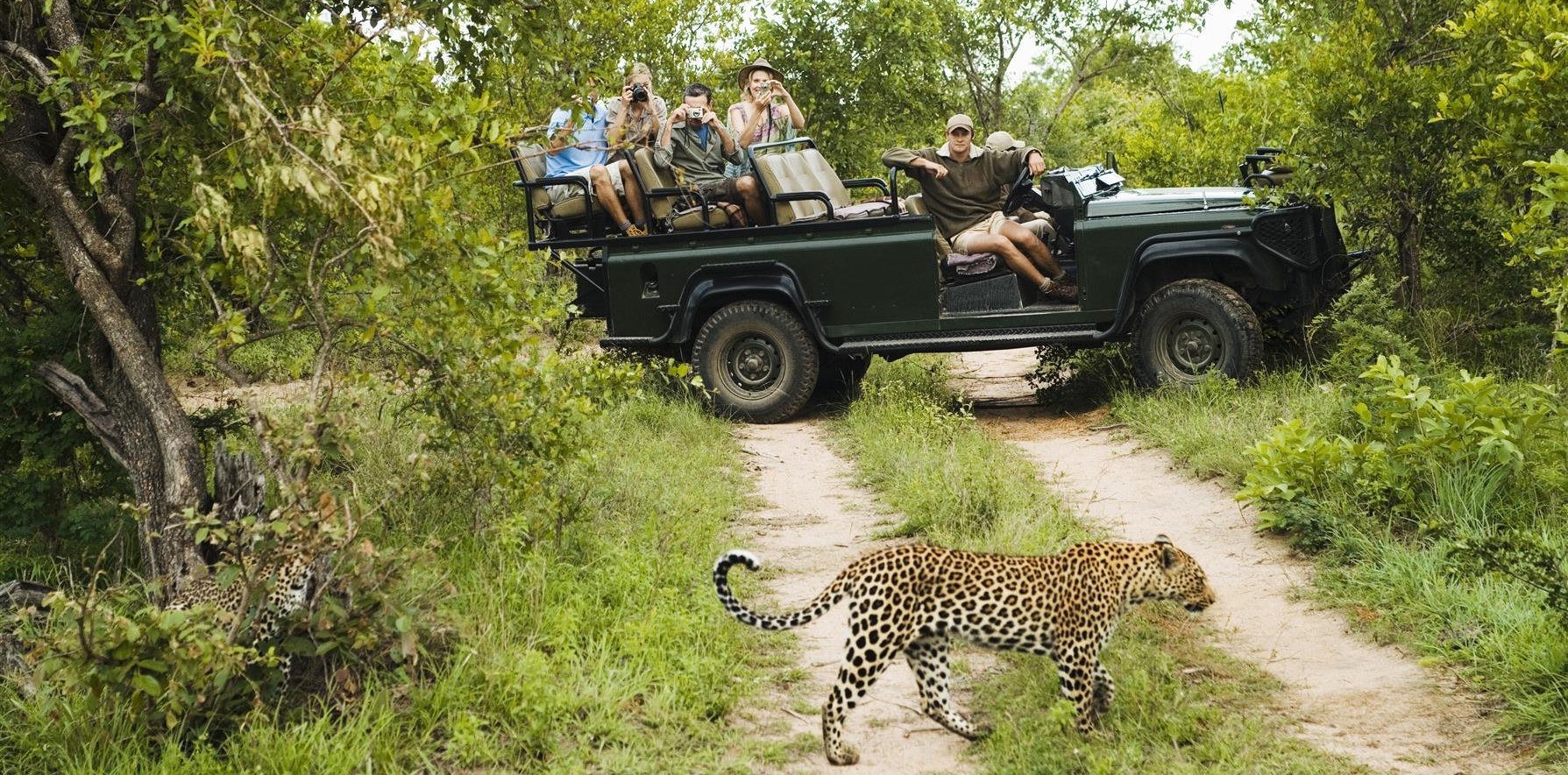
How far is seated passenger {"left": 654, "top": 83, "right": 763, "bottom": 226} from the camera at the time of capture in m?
11.6

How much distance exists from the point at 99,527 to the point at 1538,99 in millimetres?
7587

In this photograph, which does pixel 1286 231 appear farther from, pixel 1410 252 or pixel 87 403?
pixel 87 403

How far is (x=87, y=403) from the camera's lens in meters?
7.11

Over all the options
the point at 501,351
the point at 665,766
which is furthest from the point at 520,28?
the point at 665,766

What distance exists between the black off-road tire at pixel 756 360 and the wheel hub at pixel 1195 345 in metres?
2.63

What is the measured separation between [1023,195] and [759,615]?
23.0ft

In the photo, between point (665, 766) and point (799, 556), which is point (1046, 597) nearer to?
point (665, 766)

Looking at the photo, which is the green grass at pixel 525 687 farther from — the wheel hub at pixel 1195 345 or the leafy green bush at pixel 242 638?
the wheel hub at pixel 1195 345

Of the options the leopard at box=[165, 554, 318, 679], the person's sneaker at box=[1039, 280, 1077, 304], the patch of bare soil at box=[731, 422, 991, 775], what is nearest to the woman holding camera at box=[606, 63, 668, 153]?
the patch of bare soil at box=[731, 422, 991, 775]

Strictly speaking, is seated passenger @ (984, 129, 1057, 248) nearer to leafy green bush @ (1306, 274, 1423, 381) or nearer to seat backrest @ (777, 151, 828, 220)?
seat backrest @ (777, 151, 828, 220)

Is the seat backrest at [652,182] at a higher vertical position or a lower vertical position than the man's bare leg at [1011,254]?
higher

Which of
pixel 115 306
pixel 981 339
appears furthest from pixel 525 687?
pixel 981 339

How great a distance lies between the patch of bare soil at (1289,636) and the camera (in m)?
5.19

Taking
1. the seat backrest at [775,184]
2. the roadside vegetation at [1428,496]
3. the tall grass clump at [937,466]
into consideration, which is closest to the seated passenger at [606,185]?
the seat backrest at [775,184]
